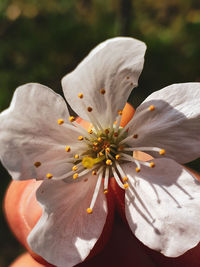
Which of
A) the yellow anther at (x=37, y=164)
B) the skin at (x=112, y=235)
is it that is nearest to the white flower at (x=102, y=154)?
the yellow anther at (x=37, y=164)

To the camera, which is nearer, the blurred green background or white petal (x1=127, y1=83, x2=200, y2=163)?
white petal (x1=127, y1=83, x2=200, y2=163)

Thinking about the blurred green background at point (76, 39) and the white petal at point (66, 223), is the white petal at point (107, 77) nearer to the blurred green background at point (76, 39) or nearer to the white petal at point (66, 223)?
the white petal at point (66, 223)

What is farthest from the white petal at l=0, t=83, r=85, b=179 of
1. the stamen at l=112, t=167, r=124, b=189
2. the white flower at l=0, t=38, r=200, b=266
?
the stamen at l=112, t=167, r=124, b=189

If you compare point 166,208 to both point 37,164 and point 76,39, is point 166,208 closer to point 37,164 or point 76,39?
point 37,164

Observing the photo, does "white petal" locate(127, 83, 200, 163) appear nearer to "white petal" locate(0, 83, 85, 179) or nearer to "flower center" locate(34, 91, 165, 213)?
"flower center" locate(34, 91, 165, 213)

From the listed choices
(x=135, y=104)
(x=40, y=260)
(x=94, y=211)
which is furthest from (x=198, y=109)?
(x=135, y=104)

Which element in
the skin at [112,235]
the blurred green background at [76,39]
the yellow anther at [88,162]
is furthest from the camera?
the blurred green background at [76,39]
